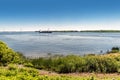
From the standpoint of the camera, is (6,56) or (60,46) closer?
(6,56)

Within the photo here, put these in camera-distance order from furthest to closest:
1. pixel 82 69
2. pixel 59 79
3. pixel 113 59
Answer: pixel 113 59 < pixel 82 69 < pixel 59 79

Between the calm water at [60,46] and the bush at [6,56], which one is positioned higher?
the bush at [6,56]

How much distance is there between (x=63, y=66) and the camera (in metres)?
20.8

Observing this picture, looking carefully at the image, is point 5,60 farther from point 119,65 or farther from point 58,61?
point 119,65

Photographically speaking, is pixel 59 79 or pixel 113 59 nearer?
pixel 59 79

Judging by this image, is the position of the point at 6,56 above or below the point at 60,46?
above

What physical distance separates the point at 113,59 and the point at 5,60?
10.2 metres

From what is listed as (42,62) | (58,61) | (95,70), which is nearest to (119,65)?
(95,70)

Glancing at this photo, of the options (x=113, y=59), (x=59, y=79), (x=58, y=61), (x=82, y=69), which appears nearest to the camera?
(x=59, y=79)

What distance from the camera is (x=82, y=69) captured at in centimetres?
2070

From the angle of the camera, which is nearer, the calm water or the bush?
the bush

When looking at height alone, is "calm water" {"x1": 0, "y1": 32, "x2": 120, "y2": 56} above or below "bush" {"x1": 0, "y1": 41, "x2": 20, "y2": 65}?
below

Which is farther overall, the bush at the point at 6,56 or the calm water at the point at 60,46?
the calm water at the point at 60,46

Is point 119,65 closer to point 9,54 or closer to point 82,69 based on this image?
point 82,69
